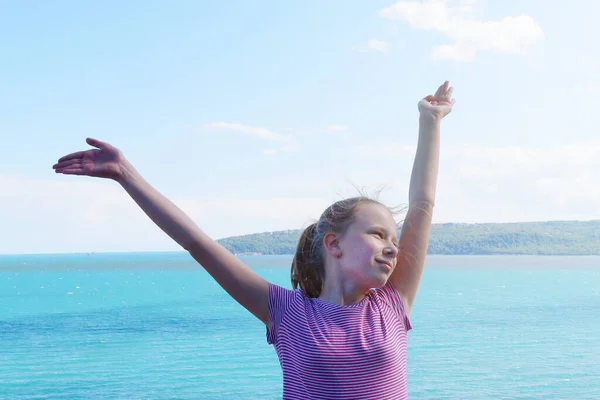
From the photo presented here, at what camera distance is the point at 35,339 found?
123ft

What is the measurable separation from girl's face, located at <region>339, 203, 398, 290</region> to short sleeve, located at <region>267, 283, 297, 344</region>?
0.73 ft

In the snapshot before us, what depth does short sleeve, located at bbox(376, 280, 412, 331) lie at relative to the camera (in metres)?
2.38

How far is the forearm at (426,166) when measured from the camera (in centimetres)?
265

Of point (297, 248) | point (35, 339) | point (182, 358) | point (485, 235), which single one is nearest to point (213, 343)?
point (182, 358)

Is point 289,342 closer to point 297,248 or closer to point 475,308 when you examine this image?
point 297,248

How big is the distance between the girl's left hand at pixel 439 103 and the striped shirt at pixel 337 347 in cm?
90

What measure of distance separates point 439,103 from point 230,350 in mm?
31171

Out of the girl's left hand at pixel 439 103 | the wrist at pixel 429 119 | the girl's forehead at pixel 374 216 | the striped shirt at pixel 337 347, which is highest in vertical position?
the girl's left hand at pixel 439 103

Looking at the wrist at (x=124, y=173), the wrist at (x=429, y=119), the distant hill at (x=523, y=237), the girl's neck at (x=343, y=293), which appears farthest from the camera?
the distant hill at (x=523, y=237)

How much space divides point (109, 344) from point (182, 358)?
270 inches

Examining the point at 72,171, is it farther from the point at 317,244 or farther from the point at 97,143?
the point at 317,244

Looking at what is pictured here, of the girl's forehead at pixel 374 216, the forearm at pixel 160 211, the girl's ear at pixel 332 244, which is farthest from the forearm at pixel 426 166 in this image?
the forearm at pixel 160 211

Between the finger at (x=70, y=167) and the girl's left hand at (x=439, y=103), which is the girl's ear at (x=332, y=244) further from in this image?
the finger at (x=70, y=167)

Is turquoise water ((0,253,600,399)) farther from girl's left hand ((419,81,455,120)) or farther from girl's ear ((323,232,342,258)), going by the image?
girl's ear ((323,232,342,258))
